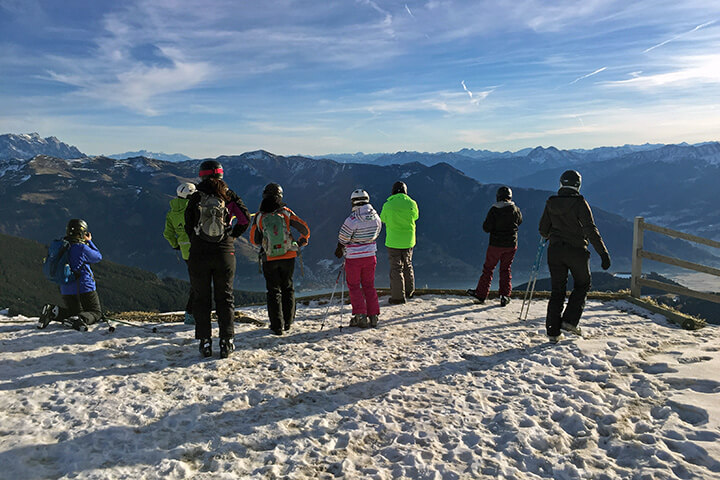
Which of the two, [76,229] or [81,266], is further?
[81,266]

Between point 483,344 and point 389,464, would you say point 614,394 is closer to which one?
point 483,344

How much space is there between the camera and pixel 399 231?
12.7 meters

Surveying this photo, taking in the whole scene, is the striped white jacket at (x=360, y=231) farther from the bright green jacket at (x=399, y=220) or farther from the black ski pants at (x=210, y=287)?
the black ski pants at (x=210, y=287)

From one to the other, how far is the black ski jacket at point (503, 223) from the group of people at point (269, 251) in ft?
9.20

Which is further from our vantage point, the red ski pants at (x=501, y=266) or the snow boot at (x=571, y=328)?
the red ski pants at (x=501, y=266)

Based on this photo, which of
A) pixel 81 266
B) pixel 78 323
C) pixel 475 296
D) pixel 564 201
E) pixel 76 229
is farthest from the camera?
pixel 475 296

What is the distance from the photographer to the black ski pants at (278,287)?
9406 millimetres

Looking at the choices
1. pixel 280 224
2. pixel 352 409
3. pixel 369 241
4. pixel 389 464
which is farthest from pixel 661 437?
pixel 280 224

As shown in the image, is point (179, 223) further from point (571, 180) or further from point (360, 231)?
point (571, 180)

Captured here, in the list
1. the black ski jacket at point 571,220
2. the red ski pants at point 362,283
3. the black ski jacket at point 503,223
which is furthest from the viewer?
the black ski jacket at point 503,223

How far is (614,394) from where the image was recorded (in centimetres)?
652

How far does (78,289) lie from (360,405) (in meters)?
7.55

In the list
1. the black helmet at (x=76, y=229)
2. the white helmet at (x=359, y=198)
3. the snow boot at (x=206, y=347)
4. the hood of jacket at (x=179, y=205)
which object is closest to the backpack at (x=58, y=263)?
the black helmet at (x=76, y=229)

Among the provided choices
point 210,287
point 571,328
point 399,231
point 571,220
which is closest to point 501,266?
point 399,231
